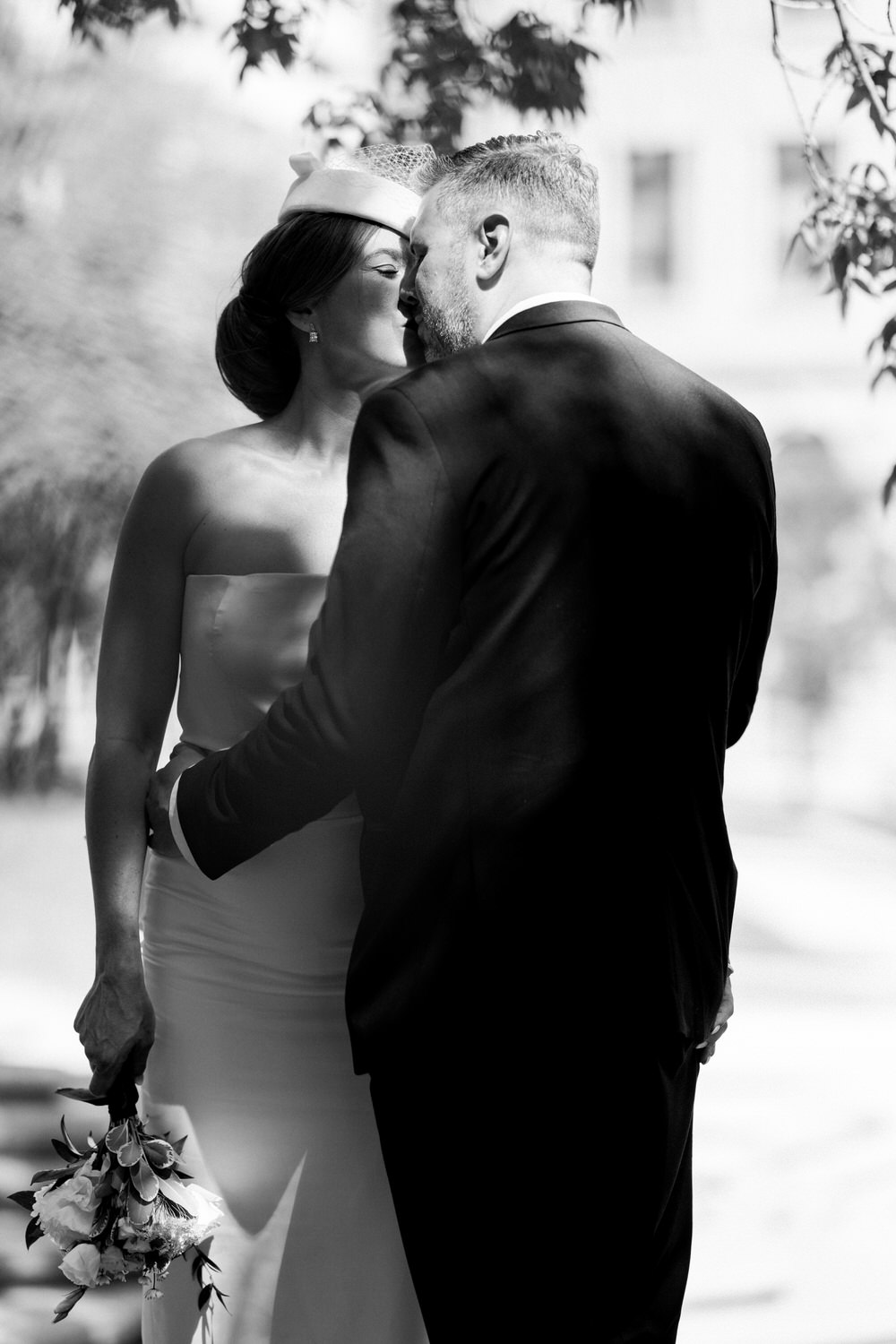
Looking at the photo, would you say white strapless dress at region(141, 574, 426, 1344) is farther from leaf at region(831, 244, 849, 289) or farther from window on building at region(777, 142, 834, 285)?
window on building at region(777, 142, 834, 285)

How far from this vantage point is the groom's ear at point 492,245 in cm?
194

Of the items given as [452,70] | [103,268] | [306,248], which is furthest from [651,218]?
[306,248]

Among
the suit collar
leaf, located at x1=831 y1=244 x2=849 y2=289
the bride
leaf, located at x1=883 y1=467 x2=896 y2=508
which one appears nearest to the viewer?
the suit collar

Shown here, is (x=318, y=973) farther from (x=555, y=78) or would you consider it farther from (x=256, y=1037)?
(x=555, y=78)

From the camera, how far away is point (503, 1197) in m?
1.93

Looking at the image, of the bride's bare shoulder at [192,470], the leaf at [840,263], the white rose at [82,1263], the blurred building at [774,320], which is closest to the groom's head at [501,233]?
the bride's bare shoulder at [192,470]

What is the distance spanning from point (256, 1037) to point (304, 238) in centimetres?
120

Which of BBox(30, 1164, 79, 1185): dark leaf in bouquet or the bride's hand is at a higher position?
the bride's hand

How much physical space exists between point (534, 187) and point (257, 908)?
1.11 metres

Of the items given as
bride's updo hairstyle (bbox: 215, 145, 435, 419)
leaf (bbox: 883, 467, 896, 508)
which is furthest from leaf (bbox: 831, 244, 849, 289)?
bride's updo hairstyle (bbox: 215, 145, 435, 419)

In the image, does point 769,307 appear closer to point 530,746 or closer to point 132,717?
point 132,717

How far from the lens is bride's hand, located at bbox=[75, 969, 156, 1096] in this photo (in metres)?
2.25

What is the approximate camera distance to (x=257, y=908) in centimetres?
234

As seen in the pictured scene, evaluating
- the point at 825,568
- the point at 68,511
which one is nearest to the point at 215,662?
the point at 68,511
